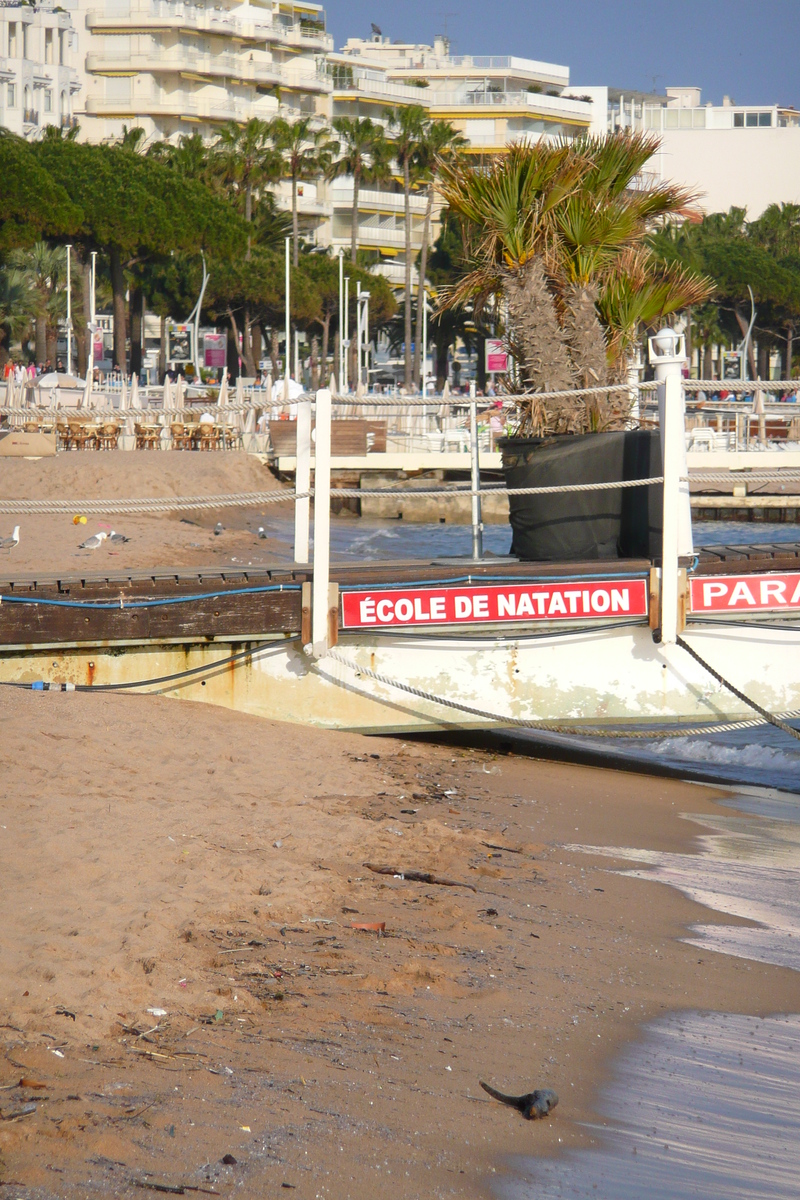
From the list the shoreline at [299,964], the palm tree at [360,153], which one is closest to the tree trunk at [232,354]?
the palm tree at [360,153]

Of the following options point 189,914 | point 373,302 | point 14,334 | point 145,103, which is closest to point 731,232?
point 373,302

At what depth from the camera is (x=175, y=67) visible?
8825 cm

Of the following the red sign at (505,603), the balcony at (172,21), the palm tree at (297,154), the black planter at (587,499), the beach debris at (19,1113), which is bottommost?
the beach debris at (19,1113)

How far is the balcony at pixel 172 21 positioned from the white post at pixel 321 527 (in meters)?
90.5

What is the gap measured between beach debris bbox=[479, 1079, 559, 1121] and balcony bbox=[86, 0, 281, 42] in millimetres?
94780

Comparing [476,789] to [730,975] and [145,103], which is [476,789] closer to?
[730,975]

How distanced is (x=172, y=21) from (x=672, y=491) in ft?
300

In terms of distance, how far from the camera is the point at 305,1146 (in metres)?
2.97

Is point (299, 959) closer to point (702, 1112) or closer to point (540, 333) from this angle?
point (702, 1112)

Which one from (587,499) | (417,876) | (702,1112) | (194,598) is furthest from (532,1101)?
(587,499)

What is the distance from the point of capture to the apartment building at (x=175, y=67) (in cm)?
8888

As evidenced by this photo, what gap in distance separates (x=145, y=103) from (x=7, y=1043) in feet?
310

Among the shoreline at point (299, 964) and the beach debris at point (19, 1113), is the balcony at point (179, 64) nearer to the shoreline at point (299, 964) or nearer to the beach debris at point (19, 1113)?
the shoreline at point (299, 964)

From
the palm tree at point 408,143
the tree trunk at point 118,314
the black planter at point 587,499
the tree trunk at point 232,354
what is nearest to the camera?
the black planter at point 587,499
